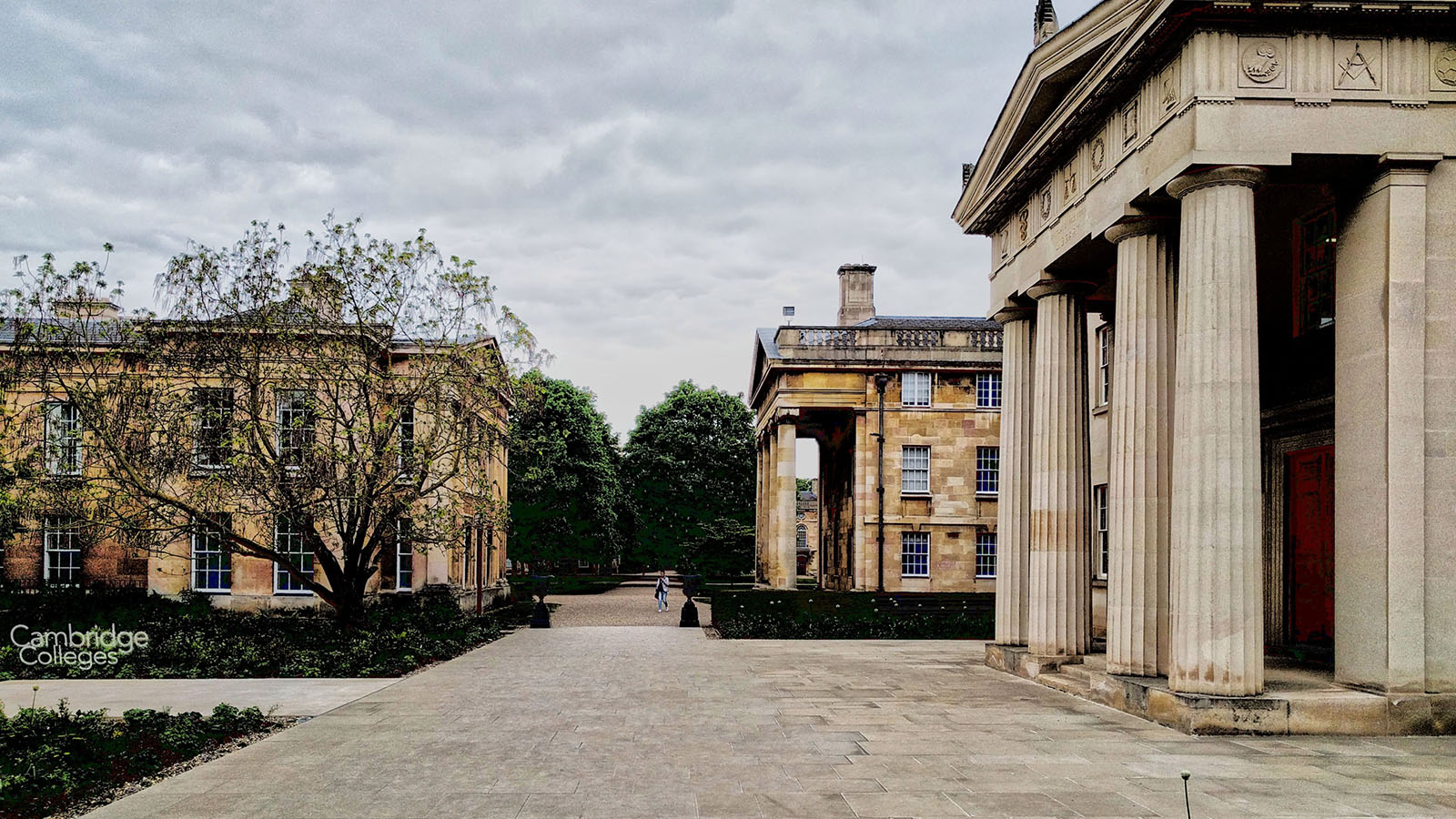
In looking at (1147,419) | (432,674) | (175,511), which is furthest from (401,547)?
(1147,419)

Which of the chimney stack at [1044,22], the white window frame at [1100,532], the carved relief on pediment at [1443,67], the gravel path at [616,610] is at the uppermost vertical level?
the chimney stack at [1044,22]

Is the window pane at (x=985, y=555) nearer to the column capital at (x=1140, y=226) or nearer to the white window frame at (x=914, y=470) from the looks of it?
the white window frame at (x=914, y=470)

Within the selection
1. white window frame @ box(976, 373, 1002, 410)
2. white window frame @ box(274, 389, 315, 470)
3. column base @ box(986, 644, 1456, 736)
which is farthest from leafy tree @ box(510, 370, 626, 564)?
column base @ box(986, 644, 1456, 736)

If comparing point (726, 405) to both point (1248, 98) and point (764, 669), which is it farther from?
point (1248, 98)

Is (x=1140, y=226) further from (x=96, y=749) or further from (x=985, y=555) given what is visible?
(x=985, y=555)

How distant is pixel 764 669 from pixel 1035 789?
9.87 metres

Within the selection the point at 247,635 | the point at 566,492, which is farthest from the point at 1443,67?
the point at 566,492

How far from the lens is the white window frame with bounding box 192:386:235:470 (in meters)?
20.8

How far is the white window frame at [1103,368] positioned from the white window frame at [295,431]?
16.4m

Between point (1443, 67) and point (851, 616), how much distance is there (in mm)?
19672

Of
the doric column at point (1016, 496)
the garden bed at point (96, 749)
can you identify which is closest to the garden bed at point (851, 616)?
the doric column at point (1016, 496)

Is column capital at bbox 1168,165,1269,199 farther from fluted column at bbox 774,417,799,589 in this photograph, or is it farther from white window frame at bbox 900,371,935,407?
fluted column at bbox 774,417,799,589

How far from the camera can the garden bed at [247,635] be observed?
17.4 metres

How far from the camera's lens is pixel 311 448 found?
20.7m
